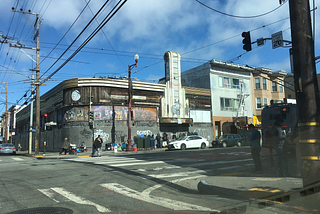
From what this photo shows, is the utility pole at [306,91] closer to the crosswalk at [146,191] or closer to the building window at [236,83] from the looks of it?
the crosswalk at [146,191]

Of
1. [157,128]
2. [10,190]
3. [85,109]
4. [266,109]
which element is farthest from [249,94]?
[10,190]

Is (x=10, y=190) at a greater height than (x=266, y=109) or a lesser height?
lesser

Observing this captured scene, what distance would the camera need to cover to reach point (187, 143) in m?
25.9

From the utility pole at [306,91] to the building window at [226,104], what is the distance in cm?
3173

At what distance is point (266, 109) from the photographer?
18297 mm

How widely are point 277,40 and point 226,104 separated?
2436cm

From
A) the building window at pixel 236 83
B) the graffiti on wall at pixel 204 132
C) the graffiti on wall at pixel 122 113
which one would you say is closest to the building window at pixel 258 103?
the building window at pixel 236 83

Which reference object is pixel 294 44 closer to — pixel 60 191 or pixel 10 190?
pixel 60 191

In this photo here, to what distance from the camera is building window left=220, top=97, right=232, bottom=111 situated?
3706cm

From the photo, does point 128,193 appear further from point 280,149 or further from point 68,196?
point 280,149

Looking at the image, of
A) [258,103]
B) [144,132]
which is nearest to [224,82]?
[258,103]

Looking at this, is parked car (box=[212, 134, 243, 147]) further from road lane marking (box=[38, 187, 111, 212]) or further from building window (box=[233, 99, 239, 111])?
road lane marking (box=[38, 187, 111, 212])

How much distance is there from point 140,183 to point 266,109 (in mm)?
13418

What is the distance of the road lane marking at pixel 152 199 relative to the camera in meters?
5.30
